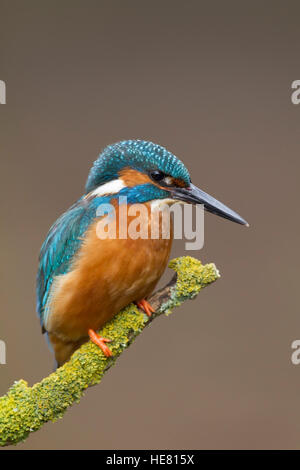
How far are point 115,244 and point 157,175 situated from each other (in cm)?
18

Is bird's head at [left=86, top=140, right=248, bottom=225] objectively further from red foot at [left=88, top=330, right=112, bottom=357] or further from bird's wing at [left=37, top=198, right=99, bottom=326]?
red foot at [left=88, top=330, right=112, bottom=357]

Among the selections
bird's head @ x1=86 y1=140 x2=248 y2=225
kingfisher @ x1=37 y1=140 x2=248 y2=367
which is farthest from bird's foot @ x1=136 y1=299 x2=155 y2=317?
bird's head @ x1=86 y1=140 x2=248 y2=225

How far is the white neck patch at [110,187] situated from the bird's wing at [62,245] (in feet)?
0.10

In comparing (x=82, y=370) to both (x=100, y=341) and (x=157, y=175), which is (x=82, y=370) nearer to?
(x=100, y=341)

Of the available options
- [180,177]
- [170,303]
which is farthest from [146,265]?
[180,177]

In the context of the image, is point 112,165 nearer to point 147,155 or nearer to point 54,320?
point 147,155

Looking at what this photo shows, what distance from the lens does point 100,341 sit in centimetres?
130

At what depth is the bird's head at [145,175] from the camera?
4.20 ft

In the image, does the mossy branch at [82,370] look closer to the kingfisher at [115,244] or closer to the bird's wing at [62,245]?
the kingfisher at [115,244]

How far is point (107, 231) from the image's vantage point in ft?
4.29

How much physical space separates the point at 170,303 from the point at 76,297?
21cm

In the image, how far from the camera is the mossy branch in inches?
48.4

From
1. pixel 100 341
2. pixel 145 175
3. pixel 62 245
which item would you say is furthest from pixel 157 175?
pixel 100 341

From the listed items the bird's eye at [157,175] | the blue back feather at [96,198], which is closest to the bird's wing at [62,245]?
the blue back feather at [96,198]
